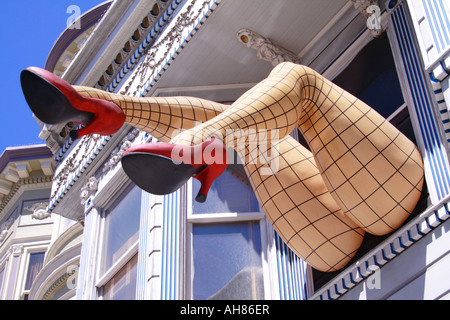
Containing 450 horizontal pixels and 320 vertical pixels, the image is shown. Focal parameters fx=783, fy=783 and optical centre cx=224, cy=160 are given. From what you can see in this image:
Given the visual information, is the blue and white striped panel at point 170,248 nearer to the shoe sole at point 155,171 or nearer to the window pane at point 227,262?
the window pane at point 227,262

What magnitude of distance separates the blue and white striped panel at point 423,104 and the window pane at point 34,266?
8730 millimetres

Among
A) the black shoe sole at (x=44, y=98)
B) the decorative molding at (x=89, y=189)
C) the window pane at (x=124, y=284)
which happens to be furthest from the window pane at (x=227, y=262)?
the black shoe sole at (x=44, y=98)

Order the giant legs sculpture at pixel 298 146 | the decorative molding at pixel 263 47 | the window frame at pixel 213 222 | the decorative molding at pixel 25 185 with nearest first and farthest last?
the giant legs sculpture at pixel 298 146 → the window frame at pixel 213 222 → the decorative molding at pixel 263 47 → the decorative molding at pixel 25 185

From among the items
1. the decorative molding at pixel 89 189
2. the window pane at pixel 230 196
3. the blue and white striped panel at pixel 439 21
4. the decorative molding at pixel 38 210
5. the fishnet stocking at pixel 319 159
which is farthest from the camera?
the decorative molding at pixel 38 210

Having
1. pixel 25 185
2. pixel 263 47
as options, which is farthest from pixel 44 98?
pixel 25 185

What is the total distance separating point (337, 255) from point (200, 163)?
1514 mm

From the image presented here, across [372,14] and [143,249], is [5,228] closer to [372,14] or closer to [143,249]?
[143,249]

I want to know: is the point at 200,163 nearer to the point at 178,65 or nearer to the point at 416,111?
the point at 416,111

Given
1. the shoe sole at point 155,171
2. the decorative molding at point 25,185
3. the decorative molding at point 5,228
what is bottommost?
the shoe sole at point 155,171

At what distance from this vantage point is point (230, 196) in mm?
6285

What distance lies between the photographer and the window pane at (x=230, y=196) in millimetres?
6195

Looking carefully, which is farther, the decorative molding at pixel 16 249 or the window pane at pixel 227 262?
the decorative molding at pixel 16 249

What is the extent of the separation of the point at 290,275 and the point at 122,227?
6.66 feet
